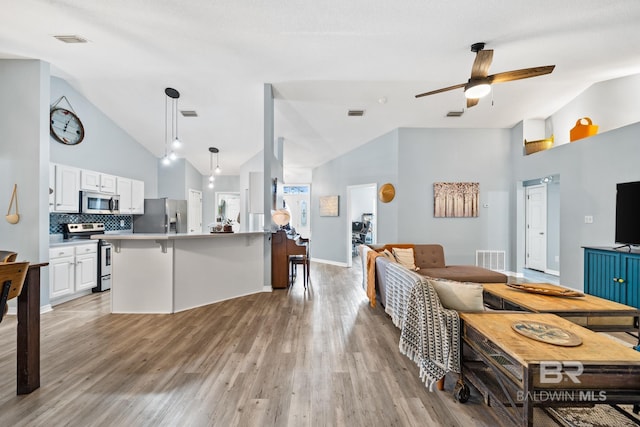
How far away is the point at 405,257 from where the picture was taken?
4.51m

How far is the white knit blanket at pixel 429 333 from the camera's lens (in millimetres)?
1992

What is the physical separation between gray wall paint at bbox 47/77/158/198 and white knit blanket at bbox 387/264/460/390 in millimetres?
5485

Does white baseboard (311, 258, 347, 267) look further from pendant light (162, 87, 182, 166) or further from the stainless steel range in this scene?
the stainless steel range

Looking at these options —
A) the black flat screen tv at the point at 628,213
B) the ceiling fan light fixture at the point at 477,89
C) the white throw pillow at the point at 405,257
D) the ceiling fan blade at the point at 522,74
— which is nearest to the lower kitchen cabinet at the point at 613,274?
the black flat screen tv at the point at 628,213

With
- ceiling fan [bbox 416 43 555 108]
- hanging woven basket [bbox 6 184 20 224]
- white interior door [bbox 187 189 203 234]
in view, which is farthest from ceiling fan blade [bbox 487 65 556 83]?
white interior door [bbox 187 189 203 234]

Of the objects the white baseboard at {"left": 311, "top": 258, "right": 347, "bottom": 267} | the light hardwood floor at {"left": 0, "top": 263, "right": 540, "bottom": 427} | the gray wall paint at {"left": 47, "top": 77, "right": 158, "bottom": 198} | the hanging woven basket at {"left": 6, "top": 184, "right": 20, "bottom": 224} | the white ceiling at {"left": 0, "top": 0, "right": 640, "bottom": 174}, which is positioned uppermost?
the white ceiling at {"left": 0, "top": 0, "right": 640, "bottom": 174}

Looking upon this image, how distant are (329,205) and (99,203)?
4914 millimetres

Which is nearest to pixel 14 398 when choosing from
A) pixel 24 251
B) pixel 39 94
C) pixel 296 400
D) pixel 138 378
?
pixel 138 378

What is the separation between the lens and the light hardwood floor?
185 cm

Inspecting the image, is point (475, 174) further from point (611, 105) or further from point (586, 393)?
point (586, 393)

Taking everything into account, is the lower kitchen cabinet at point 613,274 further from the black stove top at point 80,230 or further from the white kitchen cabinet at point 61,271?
the black stove top at point 80,230

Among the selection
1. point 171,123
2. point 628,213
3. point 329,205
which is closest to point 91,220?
point 171,123

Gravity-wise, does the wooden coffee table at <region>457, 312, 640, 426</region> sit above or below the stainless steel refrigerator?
below

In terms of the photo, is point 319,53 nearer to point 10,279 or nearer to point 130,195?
point 10,279
